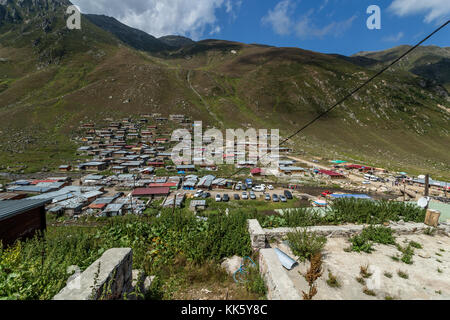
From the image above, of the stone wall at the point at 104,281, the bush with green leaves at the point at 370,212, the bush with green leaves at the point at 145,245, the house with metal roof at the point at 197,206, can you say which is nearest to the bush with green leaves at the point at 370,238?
the bush with green leaves at the point at 370,212

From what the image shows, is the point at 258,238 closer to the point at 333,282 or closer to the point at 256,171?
the point at 333,282

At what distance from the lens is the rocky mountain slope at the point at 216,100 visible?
2793 inches

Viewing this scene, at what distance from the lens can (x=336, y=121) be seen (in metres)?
103

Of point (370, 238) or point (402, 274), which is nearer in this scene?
point (402, 274)

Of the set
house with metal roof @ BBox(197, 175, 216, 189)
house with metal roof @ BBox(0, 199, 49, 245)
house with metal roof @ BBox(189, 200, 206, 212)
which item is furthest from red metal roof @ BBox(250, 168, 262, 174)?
house with metal roof @ BBox(0, 199, 49, 245)

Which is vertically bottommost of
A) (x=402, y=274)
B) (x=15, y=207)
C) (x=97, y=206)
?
(x=97, y=206)

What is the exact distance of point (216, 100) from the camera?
11312cm

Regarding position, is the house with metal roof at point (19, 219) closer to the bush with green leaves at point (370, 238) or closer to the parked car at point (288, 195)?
the bush with green leaves at point (370, 238)

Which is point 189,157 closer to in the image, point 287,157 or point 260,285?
point 287,157

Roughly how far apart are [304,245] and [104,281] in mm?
6502

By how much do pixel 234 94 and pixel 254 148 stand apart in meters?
67.6

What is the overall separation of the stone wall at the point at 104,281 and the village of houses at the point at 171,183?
84.6 ft

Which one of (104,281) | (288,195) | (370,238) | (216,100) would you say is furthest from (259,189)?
(216,100)


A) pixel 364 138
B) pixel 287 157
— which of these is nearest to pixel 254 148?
pixel 287 157
